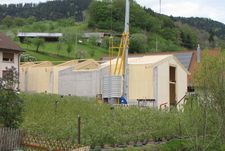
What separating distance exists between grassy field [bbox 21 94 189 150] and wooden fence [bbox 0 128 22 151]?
146 centimetres

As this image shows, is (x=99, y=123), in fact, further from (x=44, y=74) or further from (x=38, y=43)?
(x=38, y=43)

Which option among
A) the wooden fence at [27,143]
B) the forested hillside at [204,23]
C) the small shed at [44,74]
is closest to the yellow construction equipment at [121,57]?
the small shed at [44,74]

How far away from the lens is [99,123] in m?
19.2

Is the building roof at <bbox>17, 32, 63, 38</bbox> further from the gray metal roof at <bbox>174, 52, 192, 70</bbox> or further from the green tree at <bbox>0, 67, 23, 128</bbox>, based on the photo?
the green tree at <bbox>0, 67, 23, 128</bbox>

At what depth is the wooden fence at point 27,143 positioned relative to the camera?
1459cm

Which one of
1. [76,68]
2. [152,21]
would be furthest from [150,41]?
[76,68]

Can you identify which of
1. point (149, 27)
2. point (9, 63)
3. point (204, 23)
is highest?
point (204, 23)

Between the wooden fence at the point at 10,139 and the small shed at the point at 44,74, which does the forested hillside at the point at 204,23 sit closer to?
the small shed at the point at 44,74

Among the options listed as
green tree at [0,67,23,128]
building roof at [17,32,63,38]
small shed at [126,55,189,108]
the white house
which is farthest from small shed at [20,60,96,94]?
building roof at [17,32,63,38]

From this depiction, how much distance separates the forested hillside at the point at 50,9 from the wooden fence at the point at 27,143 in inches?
5817

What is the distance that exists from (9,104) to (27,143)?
1411 mm

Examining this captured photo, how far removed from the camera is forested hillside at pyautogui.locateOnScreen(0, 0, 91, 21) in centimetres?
16412

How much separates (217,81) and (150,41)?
3505 inches

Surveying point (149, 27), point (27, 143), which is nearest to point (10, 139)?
point (27, 143)
